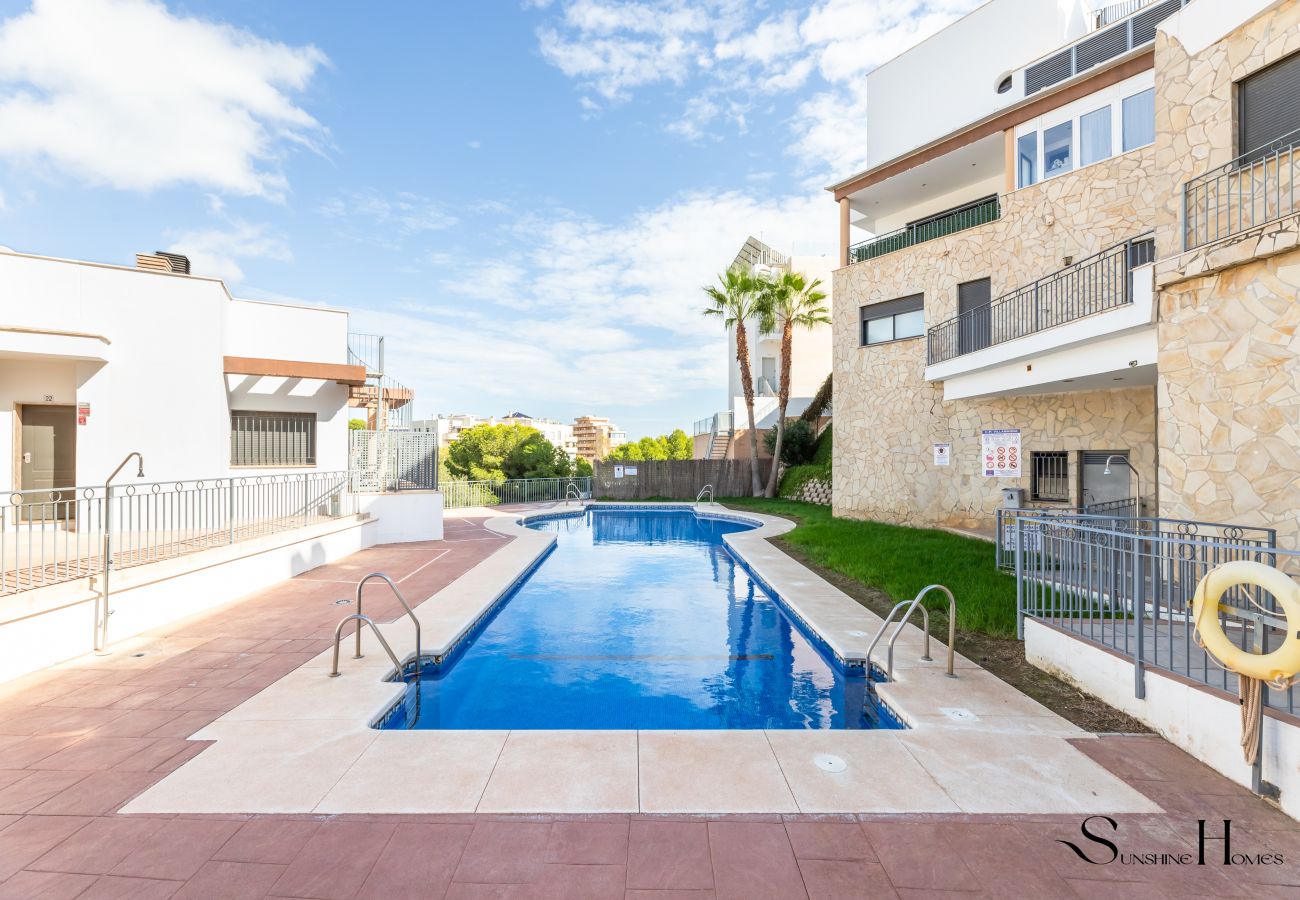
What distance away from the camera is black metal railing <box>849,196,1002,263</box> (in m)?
14.7

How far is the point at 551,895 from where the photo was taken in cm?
253

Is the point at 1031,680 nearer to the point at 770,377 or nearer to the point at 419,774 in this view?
the point at 419,774

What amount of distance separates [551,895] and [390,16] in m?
17.3

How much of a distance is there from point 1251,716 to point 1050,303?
34.8 ft

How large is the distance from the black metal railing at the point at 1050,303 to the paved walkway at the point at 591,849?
859cm

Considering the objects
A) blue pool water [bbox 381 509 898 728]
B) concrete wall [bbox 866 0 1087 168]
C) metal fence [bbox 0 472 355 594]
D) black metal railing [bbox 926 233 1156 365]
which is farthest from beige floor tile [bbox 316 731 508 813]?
concrete wall [bbox 866 0 1087 168]

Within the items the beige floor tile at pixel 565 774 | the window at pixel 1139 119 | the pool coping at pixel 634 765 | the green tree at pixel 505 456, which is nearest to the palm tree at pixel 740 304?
the window at pixel 1139 119

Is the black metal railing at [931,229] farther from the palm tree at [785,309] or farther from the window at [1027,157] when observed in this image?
the palm tree at [785,309]

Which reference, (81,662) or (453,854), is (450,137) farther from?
(453,854)

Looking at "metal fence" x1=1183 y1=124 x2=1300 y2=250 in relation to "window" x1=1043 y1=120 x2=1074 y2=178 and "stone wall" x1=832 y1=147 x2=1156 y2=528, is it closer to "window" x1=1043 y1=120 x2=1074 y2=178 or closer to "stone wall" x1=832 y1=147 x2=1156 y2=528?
"stone wall" x1=832 y1=147 x2=1156 y2=528

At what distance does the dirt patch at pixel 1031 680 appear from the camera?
4352mm

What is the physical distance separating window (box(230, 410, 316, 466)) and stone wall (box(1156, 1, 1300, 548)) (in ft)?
51.0

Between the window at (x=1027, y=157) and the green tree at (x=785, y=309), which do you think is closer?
the window at (x=1027, y=157)

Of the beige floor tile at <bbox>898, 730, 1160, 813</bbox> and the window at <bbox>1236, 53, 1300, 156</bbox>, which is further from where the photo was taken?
the window at <bbox>1236, 53, 1300, 156</bbox>
